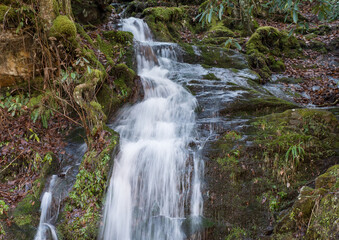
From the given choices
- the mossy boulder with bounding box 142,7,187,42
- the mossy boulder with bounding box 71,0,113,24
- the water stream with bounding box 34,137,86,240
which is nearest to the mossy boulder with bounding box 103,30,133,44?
the mossy boulder with bounding box 71,0,113,24

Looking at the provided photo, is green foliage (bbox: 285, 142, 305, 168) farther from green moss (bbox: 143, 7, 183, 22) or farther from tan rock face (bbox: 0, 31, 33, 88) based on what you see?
green moss (bbox: 143, 7, 183, 22)

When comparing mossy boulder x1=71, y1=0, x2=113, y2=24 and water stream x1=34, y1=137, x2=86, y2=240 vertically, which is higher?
mossy boulder x1=71, y1=0, x2=113, y2=24

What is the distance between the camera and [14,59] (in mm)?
6000

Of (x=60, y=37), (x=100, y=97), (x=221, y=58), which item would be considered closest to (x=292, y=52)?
(x=221, y=58)

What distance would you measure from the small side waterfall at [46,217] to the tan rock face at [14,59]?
3050mm

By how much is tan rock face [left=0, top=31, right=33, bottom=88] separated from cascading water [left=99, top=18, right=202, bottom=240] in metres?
2.70

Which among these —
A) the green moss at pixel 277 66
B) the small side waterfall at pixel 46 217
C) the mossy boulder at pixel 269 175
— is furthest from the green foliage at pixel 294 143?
the green moss at pixel 277 66

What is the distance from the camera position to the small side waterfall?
412 cm

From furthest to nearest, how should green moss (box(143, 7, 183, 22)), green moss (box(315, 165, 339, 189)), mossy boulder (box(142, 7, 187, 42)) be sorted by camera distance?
green moss (box(143, 7, 183, 22)) → mossy boulder (box(142, 7, 187, 42)) → green moss (box(315, 165, 339, 189))

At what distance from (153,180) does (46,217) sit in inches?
80.9

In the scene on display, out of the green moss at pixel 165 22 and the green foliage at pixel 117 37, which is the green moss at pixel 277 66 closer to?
the green moss at pixel 165 22

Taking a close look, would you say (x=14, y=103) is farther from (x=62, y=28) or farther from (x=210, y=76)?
(x=210, y=76)

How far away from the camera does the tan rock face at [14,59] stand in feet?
19.2

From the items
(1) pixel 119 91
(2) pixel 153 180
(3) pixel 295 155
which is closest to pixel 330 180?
(3) pixel 295 155
